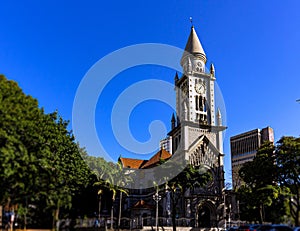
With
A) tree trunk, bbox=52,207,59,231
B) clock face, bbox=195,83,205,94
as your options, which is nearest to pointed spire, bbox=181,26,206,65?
clock face, bbox=195,83,205,94

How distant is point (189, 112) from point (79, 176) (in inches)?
1068

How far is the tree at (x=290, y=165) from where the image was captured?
38.4m

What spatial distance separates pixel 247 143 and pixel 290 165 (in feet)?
318

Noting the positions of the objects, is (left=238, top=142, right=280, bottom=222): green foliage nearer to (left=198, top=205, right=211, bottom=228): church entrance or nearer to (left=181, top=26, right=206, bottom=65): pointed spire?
(left=198, top=205, right=211, bottom=228): church entrance

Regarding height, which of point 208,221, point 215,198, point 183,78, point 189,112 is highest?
point 183,78

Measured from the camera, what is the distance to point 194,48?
220 feet

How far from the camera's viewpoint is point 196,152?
5775 cm

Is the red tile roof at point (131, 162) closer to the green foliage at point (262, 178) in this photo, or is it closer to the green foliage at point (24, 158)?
the green foliage at point (262, 178)

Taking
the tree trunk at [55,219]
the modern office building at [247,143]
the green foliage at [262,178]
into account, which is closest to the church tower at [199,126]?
the green foliage at [262,178]

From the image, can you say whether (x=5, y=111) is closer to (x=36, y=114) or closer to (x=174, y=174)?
(x=36, y=114)

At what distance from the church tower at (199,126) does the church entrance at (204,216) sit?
0.19 meters

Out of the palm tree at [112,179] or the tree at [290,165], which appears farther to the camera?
the palm tree at [112,179]

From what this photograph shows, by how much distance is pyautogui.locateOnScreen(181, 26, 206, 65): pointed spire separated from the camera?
66.6 meters

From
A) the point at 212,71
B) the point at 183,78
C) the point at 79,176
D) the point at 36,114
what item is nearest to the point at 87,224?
the point at 79,176
